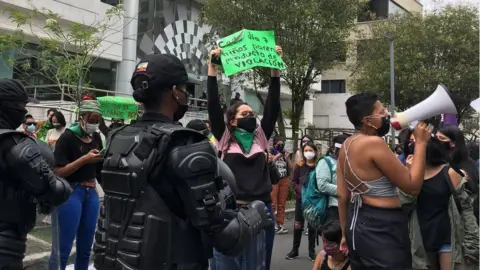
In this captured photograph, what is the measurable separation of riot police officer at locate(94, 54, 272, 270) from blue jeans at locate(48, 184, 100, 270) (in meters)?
2.39

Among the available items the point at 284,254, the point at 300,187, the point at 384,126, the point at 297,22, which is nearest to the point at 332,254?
the point at 384,126

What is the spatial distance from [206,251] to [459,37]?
79.1ft

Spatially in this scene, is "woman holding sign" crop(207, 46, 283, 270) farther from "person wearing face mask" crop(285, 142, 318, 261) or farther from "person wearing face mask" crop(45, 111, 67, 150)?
"person wearing face mask" crop(285, 142, 318, 261)

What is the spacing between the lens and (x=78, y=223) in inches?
179

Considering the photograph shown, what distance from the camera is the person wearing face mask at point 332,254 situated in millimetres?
3975

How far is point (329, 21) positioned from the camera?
49.5 ft

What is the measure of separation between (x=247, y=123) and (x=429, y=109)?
146cm

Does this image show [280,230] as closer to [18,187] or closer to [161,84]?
[18,187]

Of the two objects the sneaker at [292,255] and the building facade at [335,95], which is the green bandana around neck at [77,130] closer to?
the sneaker at [292,255]

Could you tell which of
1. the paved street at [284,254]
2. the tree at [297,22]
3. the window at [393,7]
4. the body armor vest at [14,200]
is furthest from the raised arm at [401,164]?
the window at [393,7]

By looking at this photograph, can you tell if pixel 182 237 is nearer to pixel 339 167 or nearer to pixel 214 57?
pixel 339 167

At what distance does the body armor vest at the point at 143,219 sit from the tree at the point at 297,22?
13.2 metres

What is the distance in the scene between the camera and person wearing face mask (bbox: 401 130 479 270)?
382 centimetres

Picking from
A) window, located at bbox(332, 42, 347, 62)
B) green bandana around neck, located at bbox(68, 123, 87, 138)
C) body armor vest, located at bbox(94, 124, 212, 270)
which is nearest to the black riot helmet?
body armor vest, located at bbox(94, 124, 212, 270)
